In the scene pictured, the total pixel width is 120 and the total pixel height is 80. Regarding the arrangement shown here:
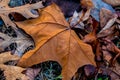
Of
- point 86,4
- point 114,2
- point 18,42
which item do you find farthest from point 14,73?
point 114,2

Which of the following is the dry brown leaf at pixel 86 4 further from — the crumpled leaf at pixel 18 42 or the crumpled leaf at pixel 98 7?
the crumpled leaf at pixel 18 42

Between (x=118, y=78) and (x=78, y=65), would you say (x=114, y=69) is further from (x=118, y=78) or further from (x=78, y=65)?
(x=78, y=65)

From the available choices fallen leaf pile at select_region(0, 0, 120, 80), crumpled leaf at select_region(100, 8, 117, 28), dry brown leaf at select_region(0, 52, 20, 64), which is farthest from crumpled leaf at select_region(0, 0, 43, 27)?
crumpled leaf at select_region(100, 8, 117, 28)

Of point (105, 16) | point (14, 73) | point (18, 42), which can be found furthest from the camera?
point (105, 16)

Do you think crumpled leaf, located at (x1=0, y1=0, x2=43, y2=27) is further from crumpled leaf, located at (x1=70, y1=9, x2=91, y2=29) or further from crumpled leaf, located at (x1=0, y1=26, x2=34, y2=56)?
crumpled leaf, located at (x1=70, y1=9, x2=91, y2=29)

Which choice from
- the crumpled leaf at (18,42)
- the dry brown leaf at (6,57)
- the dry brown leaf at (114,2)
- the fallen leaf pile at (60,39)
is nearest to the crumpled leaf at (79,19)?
the fallen leaf pile at (60,39)

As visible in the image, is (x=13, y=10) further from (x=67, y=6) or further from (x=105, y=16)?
(x=105, y=16)

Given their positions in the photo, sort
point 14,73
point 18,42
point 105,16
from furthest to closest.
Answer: point 105,16 < point 18,42 < point 14,73

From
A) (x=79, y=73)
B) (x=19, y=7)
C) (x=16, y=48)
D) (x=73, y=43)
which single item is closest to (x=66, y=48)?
(x=73, y=43)
